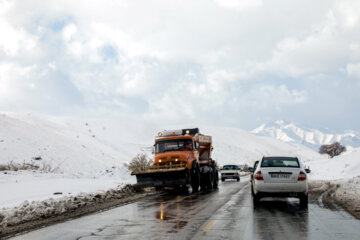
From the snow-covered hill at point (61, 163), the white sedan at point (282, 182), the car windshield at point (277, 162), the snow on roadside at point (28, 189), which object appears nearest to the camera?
the snow on roadside at point (28, 189)

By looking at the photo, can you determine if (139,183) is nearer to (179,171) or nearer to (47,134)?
(179,171)

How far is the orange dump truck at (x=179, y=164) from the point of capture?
827 inches

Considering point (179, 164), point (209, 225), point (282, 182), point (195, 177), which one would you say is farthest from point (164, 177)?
point (209, 225)

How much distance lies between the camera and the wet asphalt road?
8.29 metres

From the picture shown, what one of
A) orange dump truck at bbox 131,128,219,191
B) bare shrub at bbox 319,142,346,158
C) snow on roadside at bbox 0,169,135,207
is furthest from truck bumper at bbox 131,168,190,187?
bare shrub at bbox 319,142,346,158

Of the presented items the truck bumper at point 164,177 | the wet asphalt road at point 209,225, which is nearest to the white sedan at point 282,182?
the wet asphalt road at point 209,225

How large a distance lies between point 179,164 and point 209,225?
11966 millimetres

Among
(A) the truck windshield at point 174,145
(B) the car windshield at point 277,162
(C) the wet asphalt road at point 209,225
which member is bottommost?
(C) the wet asphalt road at point 209,225

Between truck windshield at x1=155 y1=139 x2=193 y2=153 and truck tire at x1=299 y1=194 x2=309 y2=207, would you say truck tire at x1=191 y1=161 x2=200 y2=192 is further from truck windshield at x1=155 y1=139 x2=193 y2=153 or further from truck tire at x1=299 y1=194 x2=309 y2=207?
truck tire at x1=299 y1=194 x2=309 y2=207

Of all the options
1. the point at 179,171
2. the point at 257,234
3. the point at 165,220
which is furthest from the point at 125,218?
the point at 179,171

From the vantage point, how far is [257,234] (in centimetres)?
830

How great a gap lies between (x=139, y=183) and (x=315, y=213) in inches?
436

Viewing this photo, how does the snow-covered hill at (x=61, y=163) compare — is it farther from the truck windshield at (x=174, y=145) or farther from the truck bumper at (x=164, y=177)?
the truck windshield at (x=174, y=145)

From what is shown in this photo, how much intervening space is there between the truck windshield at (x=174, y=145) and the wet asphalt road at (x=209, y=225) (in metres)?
10.0
